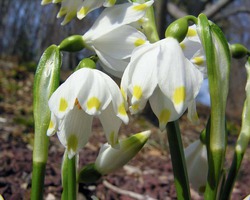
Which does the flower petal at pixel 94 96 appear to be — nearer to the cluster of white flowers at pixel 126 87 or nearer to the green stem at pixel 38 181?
the cluster of white flowers at pixel 126 87

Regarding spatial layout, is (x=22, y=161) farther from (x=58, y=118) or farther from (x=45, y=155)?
(x=58, y=118)

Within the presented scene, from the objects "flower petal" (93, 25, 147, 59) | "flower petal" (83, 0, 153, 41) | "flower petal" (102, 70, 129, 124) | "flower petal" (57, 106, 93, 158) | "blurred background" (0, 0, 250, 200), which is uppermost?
"flower petal" (83, 0, 153, 41)

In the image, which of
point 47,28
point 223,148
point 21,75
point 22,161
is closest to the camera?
point 223,148

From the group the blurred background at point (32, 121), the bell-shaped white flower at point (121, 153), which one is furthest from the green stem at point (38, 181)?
the blurred background at point (32, 121)

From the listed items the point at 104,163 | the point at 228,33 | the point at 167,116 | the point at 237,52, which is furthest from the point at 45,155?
the point at 228,33

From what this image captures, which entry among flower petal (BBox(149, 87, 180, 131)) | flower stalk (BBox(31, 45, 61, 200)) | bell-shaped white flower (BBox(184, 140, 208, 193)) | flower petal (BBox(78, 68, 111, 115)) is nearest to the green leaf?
flower stalk (BBox(31, 45, 61, 200))

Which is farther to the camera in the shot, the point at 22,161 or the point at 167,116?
the point at 22,161

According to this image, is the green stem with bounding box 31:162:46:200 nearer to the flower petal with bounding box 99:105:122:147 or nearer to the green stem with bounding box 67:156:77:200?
the green stem with bounding box 67:156:77:200

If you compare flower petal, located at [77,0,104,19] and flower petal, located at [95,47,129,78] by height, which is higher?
flower petal, located at [77,0,104,19]

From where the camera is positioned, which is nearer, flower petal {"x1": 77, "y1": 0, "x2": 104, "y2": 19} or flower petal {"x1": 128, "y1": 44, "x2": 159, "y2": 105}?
flower petal {"x1": 128, "y1": 44, "x2": 159, "y2": 105}
